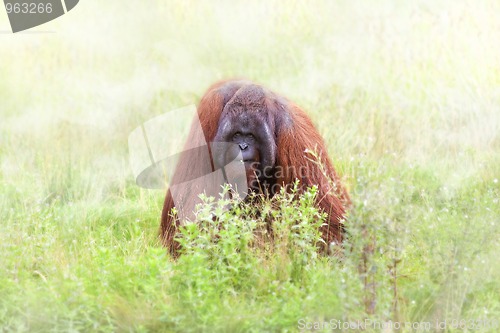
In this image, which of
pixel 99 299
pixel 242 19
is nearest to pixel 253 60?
pixel 242 19

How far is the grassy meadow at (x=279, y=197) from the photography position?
3189mm

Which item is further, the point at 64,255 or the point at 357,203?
the point at 64,255

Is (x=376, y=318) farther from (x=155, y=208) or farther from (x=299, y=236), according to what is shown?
(x=155, y=208)

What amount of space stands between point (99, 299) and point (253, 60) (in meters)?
4.35

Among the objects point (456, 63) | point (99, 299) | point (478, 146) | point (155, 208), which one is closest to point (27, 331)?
point (99, 299)

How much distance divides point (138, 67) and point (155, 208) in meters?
2.64

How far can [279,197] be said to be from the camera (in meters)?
3.94

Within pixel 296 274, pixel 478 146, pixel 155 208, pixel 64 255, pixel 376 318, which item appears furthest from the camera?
pixel 478 146

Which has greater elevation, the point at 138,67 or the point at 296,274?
the point at 138,67

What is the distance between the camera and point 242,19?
298 inches

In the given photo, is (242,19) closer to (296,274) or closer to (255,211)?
(255,211)

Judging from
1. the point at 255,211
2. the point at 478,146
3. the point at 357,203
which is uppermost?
the point at 357,203

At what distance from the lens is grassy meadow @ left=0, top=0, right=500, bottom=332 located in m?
3.19

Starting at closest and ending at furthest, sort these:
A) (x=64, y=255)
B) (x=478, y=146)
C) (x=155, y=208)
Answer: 1. (x=64, y=255)
2. (x=155, y=208)
3. (x=478, y=146)
